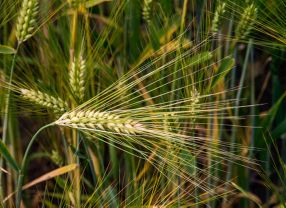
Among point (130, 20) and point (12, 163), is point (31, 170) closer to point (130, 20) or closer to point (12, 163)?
point (130, 20)

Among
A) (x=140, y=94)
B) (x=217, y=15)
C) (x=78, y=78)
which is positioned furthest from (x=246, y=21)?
(x=78, y=78)

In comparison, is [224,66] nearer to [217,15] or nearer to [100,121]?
[217,15]

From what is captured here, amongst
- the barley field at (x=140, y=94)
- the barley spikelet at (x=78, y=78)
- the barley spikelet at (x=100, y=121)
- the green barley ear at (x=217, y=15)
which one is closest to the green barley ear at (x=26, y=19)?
the barley field at (x=140, y=94)

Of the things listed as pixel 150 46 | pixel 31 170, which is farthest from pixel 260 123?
pixel 31 170

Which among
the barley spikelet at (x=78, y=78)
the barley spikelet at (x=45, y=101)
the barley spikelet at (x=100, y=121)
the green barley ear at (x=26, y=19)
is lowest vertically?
the barley spikelet at (x=100, y=121)

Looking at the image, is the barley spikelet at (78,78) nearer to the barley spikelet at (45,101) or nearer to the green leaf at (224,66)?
the barley spikelet at (45,101)

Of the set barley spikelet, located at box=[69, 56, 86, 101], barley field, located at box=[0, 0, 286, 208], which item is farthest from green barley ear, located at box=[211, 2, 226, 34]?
barley spikelet, located at box=[69, 56, 86, 101]
